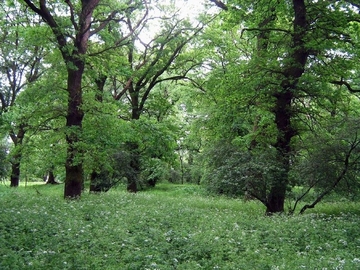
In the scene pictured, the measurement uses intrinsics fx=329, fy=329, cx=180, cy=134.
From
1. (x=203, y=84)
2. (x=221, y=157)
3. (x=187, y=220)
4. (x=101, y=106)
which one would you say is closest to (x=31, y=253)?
(x=187, y=220)

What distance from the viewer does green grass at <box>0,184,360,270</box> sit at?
5859 millimetres

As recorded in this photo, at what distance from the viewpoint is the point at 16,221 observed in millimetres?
8289

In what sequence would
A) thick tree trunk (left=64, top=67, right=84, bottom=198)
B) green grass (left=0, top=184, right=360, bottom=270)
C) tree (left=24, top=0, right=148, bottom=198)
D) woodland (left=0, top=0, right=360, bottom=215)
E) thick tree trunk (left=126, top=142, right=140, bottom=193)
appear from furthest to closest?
thick tree trunk (left=126, top=142, right=140, bottom=193) < thick tree trunk (left=64, top=67, right=84, bottom=198) < tree (left=24, top=0, right=148, bottom=198) < woodland (left=0, top=0, right=360, bottom=215) < green grass (left=0, top=184, right=360, bottom=270)

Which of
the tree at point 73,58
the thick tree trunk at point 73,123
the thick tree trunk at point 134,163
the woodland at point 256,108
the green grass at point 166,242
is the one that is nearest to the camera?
the green grass at point 166,242

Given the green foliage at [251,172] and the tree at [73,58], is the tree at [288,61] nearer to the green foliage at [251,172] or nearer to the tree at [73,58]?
the green foliage at [251,172]

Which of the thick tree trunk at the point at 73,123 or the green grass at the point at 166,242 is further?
the thick tree trunk at the point at 73,123

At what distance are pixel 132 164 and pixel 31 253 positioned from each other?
1407cm

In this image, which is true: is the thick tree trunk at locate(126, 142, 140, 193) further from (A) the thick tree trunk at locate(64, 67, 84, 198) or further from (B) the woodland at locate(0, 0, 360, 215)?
(A) the thick tree trunk at locate(64, 67, 84, 198)

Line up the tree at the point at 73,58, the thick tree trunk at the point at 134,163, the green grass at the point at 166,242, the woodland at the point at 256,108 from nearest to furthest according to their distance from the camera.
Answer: the green grass at the point at 166,242
the woodland at the point at 256,108
the tree at the point at 73,58
the thick tree trunk at the point at 134,163

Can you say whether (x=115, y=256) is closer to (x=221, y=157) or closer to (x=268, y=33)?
(x=221, y=157)

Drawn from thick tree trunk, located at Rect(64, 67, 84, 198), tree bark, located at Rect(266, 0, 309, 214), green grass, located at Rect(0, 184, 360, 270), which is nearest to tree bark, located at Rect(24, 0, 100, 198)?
thick tree trunk, located at Rect(64, 67, 84, 198)

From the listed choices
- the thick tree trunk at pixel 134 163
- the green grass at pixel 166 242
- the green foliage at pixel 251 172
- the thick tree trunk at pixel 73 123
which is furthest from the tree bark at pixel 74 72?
the green foliage at pixel 251 172

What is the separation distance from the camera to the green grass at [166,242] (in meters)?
5.86

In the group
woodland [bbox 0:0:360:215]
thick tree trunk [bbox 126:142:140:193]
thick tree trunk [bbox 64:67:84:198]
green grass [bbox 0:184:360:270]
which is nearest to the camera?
green grass [bbox 0:184:360:270]
